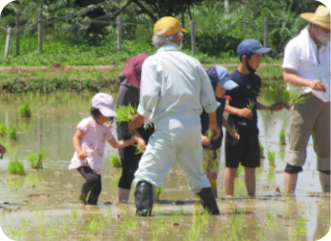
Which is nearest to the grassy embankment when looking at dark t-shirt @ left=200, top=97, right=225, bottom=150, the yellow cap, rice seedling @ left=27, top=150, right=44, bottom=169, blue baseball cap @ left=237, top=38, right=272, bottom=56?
rice seedling @ left=27, top=150, right=44, bottom=169

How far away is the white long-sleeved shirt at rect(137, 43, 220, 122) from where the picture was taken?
440 centimetres

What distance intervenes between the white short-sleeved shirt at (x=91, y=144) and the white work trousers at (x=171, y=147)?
0.93 metres

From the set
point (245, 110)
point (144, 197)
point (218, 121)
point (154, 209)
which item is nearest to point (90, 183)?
point (154, 209)

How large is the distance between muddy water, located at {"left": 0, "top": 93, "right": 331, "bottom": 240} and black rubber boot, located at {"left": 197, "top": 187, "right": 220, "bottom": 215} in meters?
0.09

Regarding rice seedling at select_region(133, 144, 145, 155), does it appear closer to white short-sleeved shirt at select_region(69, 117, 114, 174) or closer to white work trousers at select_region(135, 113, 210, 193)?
white short-sleeved shirt at select_region(69, 117, 114, 174)

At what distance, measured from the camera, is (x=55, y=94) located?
1377 centimetres

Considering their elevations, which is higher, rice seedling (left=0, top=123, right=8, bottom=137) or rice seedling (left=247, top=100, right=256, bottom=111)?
rice seedling (left=247, top=100, right=256, bottom=111)

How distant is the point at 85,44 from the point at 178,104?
17.4 meters

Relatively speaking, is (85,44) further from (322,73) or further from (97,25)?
(322,73)

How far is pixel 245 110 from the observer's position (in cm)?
564

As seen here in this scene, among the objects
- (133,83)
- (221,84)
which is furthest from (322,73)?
(133,83)

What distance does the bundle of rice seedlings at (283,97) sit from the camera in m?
5.62

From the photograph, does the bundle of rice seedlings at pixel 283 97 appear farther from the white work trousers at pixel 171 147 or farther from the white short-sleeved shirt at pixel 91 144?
the white short-sleeved shirt at pixel 91 144

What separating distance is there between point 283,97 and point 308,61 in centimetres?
39
